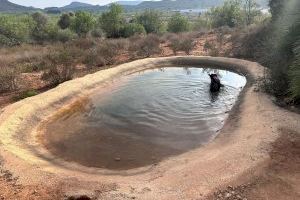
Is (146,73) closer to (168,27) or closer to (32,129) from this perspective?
(32,129)

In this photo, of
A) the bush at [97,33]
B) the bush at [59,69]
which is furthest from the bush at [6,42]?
the bush at [59,69]

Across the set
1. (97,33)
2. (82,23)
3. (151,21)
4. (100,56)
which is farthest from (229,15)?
(100,56)

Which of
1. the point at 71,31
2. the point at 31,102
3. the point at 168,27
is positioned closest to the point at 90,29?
the point at 71,31

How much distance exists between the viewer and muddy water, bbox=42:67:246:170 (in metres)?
11.7

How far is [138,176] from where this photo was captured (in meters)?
9.45

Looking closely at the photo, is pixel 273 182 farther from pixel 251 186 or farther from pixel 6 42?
pixel 6 42

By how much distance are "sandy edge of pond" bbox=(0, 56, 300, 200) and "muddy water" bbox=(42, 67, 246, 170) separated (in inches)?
24.7

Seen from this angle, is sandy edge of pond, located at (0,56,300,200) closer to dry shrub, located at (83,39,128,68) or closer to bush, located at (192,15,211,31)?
dry shrub, located at (83,39,128,68)

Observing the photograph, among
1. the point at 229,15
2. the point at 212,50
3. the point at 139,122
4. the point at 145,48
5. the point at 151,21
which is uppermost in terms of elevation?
the point at 229,15

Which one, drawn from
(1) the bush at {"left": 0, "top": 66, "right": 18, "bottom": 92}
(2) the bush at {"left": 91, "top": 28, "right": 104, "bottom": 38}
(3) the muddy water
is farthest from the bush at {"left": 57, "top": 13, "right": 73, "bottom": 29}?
(3) the muddy water

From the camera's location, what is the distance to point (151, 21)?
47.5 metres

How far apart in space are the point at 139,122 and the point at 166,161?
3794 mm

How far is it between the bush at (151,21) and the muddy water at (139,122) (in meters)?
27.8

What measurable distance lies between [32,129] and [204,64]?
517 inches
